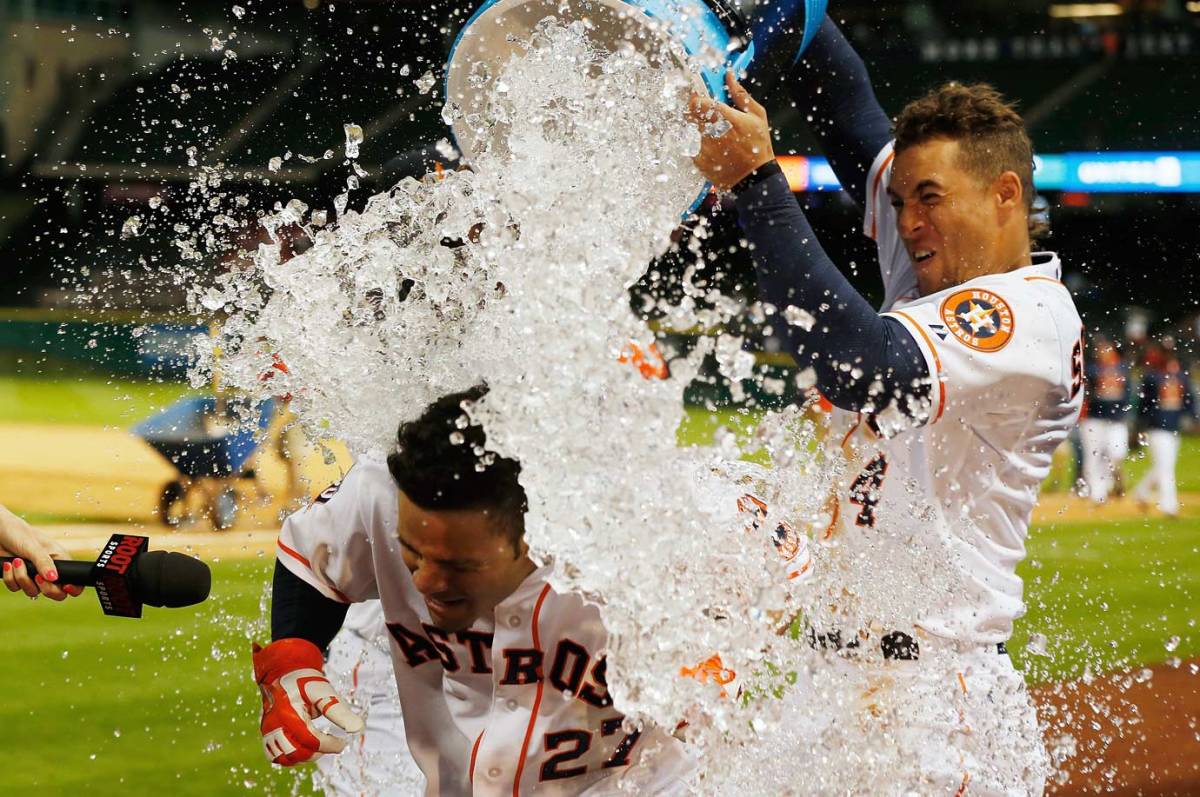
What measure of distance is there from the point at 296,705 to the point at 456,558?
1.51 feet

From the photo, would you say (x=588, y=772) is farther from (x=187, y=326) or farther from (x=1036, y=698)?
(x=187, y=326)

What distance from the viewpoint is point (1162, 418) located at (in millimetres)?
12008

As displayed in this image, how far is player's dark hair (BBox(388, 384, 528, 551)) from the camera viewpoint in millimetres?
1920

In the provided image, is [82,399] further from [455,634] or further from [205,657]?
[455,634]

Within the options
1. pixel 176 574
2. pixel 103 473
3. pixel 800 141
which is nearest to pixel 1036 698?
pixel 176 574

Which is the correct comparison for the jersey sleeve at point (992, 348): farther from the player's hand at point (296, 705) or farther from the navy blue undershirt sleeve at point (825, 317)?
the player's hand at point (296, 705)

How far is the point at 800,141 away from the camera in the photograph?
19484 mm

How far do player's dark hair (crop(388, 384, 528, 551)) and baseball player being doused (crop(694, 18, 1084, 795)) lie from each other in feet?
2.23

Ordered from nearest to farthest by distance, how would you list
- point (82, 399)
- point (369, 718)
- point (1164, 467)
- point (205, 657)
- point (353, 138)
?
point (353, 138) → point (369, 718) → point (205, 657) → point (1164, 467) → point (82, 399)

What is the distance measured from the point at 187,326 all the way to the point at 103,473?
7.90 feet

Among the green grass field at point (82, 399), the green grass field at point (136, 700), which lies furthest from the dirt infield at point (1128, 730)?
the green grass field at point (82, 399)

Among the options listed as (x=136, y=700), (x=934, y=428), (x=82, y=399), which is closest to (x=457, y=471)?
(x=934, y=428)

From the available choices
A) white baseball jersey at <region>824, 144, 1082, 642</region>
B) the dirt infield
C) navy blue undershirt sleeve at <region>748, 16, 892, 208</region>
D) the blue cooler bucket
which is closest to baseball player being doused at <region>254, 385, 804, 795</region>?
white baseball jersey at <region>824, 144, 1082, 642</region>

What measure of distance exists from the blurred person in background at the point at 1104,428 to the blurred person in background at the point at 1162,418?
27cm
